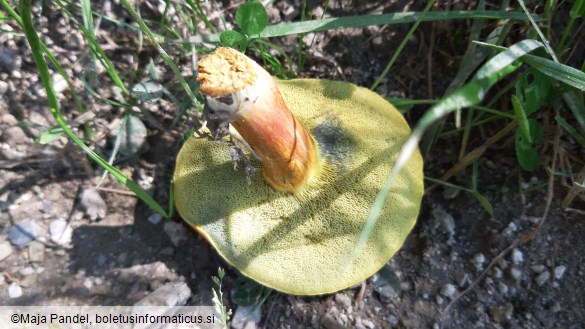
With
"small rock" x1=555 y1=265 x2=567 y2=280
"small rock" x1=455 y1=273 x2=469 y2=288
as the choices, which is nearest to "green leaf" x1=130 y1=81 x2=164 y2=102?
"small rock" x1=455 y1=273 x2=469 y2=288

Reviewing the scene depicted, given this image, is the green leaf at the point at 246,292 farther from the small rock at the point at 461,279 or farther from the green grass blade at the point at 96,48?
the green grass blade at the point at 96,48

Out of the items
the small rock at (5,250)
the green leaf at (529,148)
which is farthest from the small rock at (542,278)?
the small rock at (5,250)

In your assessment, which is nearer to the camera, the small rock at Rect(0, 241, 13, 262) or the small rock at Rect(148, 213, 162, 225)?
the small rock at Rect(0, 241, 13, 262)

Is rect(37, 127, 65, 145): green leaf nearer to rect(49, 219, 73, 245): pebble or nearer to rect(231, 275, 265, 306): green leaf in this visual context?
rect(49, 219, 73, 245): pebble

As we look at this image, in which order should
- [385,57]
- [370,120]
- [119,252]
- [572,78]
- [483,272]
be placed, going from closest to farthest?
[572,78], [370,120], [483,272], [119,252], [385,57]

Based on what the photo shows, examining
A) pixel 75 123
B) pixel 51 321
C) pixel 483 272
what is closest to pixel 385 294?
pixel 483 272

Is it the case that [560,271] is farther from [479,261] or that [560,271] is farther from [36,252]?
[36,252]

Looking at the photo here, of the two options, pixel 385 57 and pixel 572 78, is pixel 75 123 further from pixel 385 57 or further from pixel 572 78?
pixel 572 78
